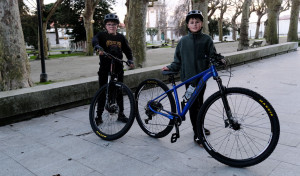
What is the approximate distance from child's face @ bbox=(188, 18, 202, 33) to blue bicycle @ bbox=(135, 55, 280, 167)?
0.50 metres

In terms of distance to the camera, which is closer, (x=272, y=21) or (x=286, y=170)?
(x=286, y=170)

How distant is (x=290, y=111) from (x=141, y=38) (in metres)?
6.13

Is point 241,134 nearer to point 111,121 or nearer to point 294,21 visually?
point 111,121

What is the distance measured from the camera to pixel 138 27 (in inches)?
396

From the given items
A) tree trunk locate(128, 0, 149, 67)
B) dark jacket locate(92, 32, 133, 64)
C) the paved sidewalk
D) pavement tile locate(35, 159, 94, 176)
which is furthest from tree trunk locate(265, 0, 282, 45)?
pavement tile locate(35, 159, 94, 176)

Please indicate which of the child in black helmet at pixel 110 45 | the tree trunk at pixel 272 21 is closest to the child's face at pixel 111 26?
the child in black helmet at pixel 110 45

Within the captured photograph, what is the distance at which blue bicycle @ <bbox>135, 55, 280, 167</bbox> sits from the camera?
10.3ft

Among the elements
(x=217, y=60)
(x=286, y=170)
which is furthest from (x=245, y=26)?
(x=286, y=170)

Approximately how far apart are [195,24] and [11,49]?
14.8 ft

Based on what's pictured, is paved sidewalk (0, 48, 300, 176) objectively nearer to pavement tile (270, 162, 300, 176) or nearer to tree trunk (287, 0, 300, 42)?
pavement tile (270, 162, 300, 176)

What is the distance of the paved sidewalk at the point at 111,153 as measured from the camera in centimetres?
324

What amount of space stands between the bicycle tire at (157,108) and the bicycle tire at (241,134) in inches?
23.9

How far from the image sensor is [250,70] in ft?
35.4

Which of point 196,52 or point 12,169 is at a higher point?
point 196,52
